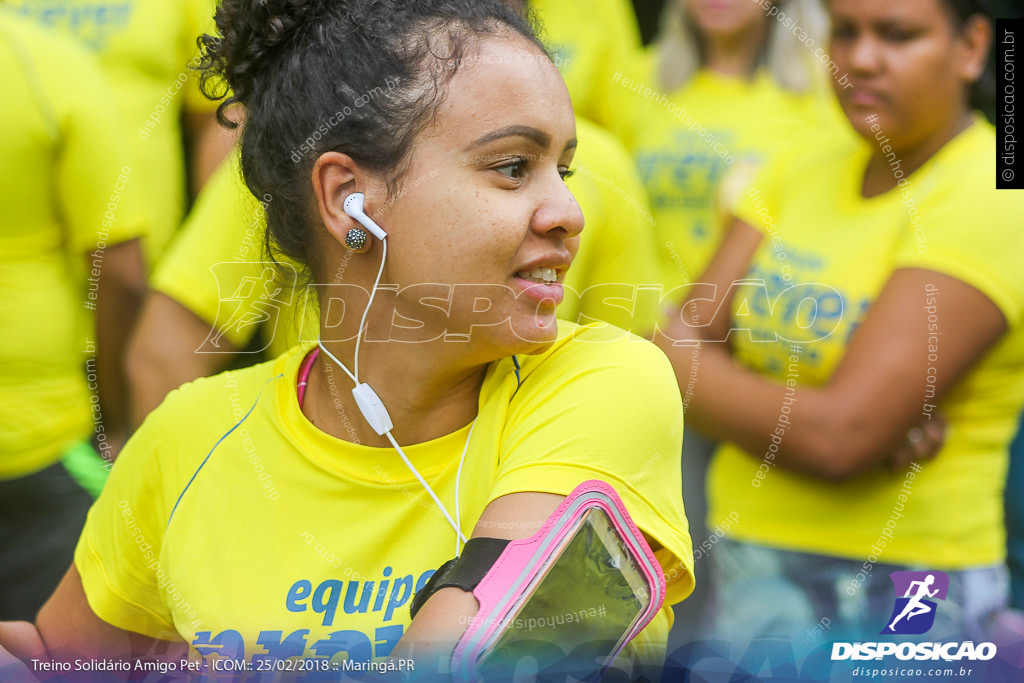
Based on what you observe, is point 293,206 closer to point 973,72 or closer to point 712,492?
point 712,492

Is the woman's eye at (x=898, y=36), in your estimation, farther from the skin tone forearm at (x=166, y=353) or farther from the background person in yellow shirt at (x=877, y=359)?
the skin tone forearm at (x=166, y=353)

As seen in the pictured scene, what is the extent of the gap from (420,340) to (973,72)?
1071 mm

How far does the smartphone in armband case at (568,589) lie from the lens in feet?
2.87

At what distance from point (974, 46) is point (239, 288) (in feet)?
4.12

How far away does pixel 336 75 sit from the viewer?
1058 millimetres

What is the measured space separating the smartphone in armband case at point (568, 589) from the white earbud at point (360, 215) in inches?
13.8

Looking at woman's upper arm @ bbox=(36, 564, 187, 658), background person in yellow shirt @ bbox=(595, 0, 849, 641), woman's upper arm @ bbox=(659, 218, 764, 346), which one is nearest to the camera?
woman's upper arm @ bbox=(36, 564, 187, 658)

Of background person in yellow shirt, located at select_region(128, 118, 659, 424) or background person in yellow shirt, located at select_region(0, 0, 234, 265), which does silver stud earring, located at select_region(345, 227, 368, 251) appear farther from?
background person in yellow shirt, located at select_region(0, 0, 234, 265)

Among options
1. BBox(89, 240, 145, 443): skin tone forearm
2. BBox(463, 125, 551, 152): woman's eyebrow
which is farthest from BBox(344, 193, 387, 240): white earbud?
BBox(89, 240, 145, 443): skin tone forearm

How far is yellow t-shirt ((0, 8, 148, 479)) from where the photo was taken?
1594 millimetres

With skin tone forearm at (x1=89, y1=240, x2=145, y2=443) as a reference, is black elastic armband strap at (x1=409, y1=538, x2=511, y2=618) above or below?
above

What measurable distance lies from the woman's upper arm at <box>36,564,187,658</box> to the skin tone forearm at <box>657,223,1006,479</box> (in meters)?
0.89

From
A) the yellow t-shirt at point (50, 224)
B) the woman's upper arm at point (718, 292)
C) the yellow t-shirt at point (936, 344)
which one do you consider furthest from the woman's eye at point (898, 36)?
the yellow t-shirt at point (50, 224)

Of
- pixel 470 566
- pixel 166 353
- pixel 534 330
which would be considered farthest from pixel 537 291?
pixel 166 353
